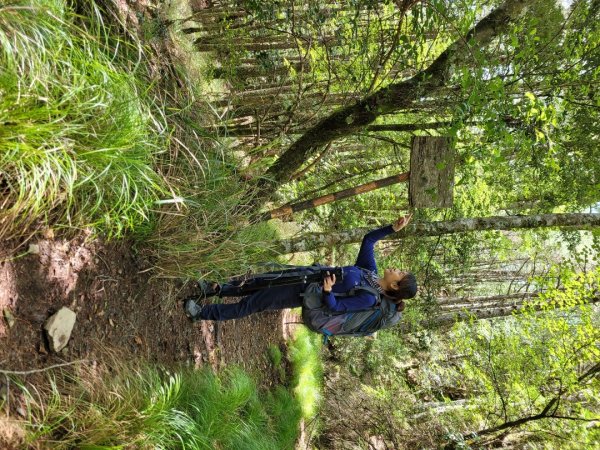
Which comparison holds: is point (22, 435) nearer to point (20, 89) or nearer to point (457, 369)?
point (20, 89)

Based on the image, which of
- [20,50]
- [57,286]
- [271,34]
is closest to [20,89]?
[20,50]

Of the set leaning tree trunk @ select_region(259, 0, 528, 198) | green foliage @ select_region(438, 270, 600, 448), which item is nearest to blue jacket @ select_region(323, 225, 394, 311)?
leaning tree trunk @ select_region(259, 0, 528, 198)

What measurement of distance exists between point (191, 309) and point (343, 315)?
1.52m

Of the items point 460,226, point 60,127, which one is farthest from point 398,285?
point 60,127

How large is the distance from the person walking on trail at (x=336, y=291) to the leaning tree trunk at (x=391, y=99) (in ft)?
3.41

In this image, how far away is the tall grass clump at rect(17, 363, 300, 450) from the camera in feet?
7.72

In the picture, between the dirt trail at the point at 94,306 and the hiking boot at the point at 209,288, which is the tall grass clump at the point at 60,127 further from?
the hiking boot at the point at 209,288

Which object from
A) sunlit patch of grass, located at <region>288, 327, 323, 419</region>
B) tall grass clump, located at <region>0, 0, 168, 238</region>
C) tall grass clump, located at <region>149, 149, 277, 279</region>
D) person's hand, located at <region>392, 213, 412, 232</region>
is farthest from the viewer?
sunlit patch of grass, located at <region>288, 327, 323, 419</region>

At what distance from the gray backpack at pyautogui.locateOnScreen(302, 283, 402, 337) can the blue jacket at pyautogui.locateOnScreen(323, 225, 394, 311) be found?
5cm

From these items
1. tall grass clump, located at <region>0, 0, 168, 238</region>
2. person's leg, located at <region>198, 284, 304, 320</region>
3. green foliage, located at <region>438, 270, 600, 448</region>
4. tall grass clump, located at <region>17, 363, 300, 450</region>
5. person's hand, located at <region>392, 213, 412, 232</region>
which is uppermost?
tall grass clump, located at <region>0, 0, 168, 238</region>

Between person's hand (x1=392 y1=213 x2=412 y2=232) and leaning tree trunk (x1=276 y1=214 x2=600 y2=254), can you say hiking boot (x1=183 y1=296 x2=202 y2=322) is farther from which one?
person's hand (x1=392 y1=213 x2=412 y2=232)

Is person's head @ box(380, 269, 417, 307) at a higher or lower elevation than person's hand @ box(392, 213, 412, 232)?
lower

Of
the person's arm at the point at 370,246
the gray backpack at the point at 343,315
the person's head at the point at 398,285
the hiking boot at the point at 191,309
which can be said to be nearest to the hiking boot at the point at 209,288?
the hiking boot at the point at 191,309

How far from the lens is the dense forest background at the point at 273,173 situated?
2328 millimetres
